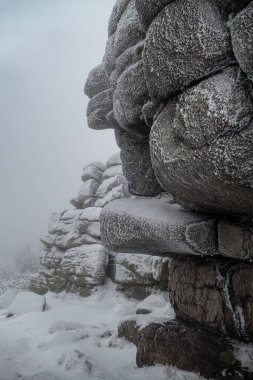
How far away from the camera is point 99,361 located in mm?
5941

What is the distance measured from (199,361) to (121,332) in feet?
8.55

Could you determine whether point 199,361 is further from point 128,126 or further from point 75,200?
point 75,200

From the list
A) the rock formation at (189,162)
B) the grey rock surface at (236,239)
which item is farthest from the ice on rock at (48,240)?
the grey rock surface at (236,239)

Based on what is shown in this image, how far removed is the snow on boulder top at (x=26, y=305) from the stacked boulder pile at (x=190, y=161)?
579 centimetres

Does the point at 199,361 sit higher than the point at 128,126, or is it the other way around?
the point at 128,126

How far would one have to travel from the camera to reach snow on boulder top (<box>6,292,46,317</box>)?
35.8 ft

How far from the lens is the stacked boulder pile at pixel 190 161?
3.02 metres

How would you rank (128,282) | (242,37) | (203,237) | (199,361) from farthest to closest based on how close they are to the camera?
(128,282)
(199,361)
(203,237)
(242,37)

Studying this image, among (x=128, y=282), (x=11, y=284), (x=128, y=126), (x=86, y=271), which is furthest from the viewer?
(x=11, y=284)

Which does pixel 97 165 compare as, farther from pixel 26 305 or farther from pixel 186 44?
pixel 186 44

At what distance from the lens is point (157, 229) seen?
4.55 metres

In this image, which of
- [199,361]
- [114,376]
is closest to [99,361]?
[114,376]

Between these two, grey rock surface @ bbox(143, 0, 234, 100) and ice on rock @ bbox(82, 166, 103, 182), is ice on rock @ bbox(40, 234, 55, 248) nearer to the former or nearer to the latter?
ice on rock @ bbox(82, 166, 103, 182)

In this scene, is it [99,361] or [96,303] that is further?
[96,303]
